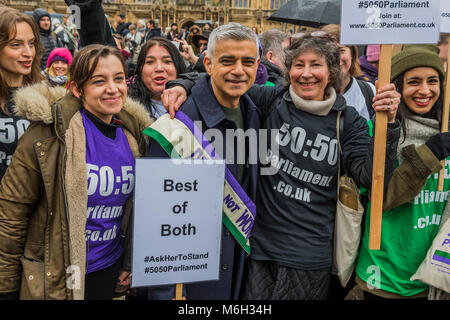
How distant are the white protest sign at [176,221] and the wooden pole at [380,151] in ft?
2.79

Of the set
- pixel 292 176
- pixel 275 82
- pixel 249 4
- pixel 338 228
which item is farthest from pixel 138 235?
pixel 249 4

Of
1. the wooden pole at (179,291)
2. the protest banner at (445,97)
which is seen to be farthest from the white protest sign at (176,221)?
the protest banner at (445,97)

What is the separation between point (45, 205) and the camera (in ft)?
7.07

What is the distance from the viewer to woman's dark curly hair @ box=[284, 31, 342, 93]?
2449 mm

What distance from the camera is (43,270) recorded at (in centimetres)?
213

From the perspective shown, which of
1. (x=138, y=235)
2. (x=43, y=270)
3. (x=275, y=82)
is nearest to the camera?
(x=138, y=235)

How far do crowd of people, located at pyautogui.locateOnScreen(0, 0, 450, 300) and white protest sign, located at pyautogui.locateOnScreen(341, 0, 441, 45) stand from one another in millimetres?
205

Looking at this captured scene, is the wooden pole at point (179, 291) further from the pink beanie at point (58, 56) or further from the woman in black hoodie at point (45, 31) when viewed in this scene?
the woman in black hoodie at point (45, 31)

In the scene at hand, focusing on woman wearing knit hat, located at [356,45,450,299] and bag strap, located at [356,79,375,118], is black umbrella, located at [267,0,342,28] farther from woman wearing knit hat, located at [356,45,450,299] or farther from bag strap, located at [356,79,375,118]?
woman wearing knit hat, located at [356,45,450,299]

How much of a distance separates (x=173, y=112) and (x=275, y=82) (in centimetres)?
186

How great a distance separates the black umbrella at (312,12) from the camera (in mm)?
5266

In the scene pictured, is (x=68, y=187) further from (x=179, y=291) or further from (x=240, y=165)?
(x=240, y=165)
